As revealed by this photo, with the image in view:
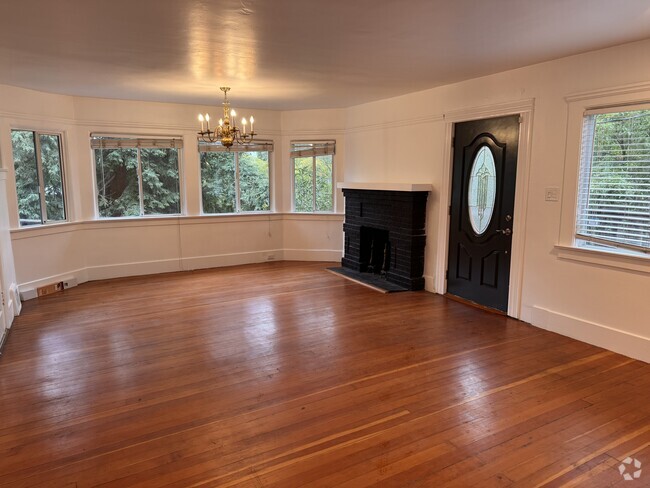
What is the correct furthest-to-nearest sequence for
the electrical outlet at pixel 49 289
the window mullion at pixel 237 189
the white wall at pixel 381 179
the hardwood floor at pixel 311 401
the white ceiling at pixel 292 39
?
1. the window mullion at pixel 237 189
2. the electrical outlet at pixel 49 289
3. the white wall at pixel 381 179
4. the white ceiling at pixel 292 39
5. the hardwood floor at pixel 311 401

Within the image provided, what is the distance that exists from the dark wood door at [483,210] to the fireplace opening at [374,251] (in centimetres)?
114

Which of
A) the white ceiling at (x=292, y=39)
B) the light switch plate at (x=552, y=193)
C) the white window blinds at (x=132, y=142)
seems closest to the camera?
the white ceiling at (x=292, y=39)

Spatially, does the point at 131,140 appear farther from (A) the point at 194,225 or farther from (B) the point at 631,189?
(B) the point at 631,189

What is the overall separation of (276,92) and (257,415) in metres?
4.15

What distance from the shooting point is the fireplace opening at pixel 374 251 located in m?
6.39

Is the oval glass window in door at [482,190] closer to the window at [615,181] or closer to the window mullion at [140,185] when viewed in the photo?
the window at [615,181]

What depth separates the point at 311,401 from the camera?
2.95 m

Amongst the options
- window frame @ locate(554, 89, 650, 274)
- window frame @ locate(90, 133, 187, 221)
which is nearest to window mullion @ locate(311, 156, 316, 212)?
window frame @ locate(90, 133, 187, 221)

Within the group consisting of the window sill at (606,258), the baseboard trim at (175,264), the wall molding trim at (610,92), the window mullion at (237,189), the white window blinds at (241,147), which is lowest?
the baseboard trim at (175,264)

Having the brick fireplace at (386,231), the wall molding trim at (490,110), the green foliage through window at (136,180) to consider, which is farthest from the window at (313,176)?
the wall molding trim at (490,110)

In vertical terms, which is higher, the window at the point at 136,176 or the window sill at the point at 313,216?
the window at the point at 136,176

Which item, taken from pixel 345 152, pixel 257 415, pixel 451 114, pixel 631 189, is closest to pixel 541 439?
pixel 257 415

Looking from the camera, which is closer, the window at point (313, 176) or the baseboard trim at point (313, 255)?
the window at point (313, 176)

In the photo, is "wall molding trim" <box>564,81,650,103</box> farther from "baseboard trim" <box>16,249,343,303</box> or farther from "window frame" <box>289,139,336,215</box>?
"baseboard trim" <box>16,249,343,303</box>
